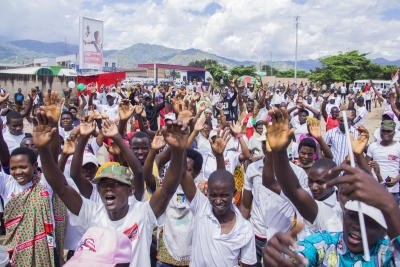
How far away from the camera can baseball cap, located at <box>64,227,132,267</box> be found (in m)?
1.74

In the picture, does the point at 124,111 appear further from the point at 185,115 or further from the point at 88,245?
the point at 88,245

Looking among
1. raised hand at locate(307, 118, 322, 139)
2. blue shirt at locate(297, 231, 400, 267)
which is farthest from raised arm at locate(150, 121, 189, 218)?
raised hand at locate(307, 118, 322, 139)

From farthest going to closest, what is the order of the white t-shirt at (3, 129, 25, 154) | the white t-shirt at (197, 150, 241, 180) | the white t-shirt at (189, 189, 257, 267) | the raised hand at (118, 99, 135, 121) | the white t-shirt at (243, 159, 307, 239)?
the white t-shirt at (3, 129, 25, 154)
the white t-shirt at (197, 150, 241, 180)
the raised hand at (118, 99, 135, 121)
the white t-shirt at (243, 159, 307, 239)
the white t-shirt at (189, 189, 257, 267)

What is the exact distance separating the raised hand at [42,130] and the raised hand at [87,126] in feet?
1.37

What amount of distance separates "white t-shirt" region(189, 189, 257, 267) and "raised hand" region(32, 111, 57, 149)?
3.86 feet

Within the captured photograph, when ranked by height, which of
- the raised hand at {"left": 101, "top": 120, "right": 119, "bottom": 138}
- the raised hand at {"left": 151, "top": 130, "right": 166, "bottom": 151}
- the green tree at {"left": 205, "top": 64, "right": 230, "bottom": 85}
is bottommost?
the raised hand at {"left": 151, "top": 130, "right": 166, "bottom": 151}

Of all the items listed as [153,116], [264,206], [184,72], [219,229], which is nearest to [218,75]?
[184,72]

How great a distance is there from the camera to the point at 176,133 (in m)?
2.43

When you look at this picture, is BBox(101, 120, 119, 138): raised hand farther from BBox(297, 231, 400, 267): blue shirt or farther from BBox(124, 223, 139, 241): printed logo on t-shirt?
BBox(297, 231, 400, 267): blue shirt

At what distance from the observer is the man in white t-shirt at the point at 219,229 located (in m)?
2.66

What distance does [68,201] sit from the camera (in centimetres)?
254

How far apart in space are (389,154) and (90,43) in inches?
1362

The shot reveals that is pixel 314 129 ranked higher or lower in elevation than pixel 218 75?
lower

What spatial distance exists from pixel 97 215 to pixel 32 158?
926 millimetres
